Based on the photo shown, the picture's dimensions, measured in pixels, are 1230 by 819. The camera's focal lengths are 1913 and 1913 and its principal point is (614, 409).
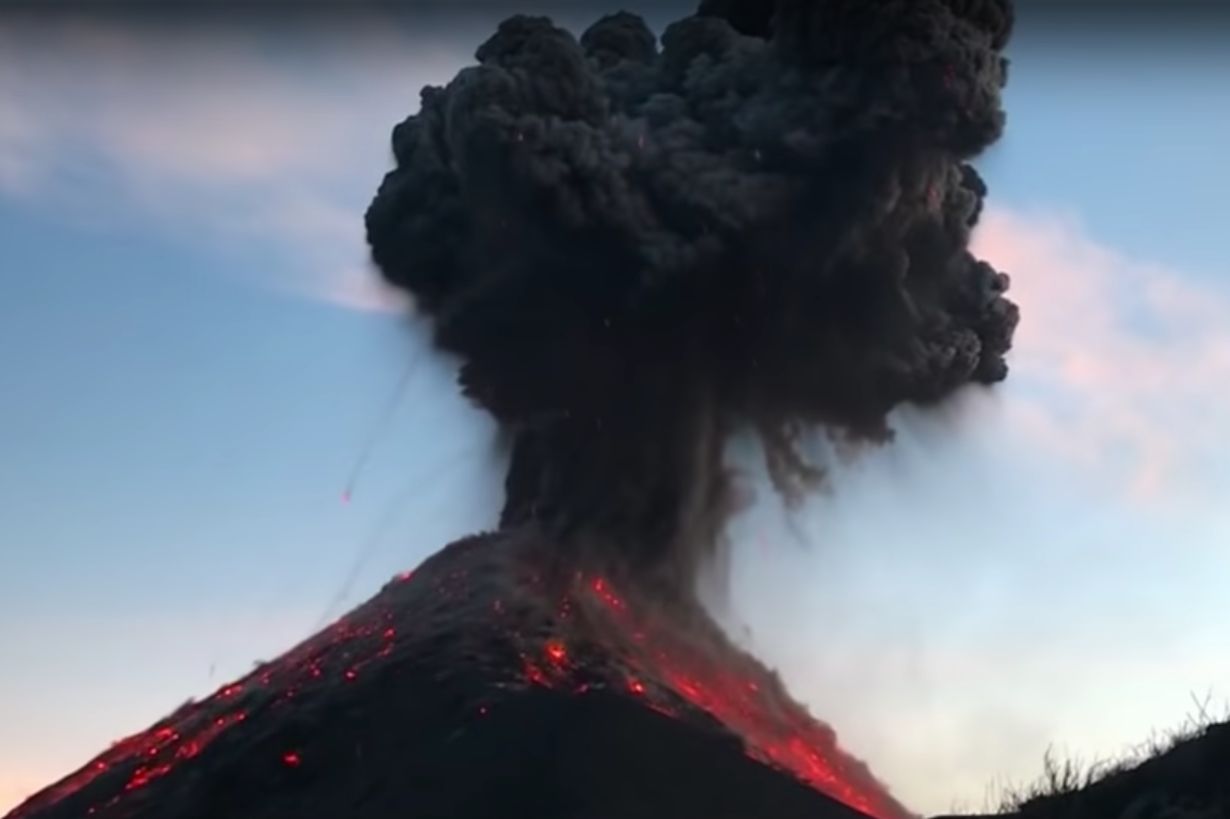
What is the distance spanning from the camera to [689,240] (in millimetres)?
51375

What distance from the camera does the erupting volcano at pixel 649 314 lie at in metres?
48.4

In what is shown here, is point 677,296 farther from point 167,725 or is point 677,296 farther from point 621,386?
point 167,725

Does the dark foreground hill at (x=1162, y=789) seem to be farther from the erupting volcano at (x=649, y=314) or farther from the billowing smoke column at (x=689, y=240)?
the billowing smoke column at (x=689, y=240)

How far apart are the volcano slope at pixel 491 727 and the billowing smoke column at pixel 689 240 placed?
8.43 feet

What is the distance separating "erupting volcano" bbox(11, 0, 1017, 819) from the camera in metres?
48.4

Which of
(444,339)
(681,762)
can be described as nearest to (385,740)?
(681,762)

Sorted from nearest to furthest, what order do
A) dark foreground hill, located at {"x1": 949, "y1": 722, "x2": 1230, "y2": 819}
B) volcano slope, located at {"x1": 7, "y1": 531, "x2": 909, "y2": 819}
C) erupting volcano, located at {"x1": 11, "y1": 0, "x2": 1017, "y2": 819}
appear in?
1. dark foreground hill, located at {"x1": 949, "y1": 722, "x2": 1230, "y2": 819}
2. volcano slope, located at {"x1": 7, "y1": 531, "x2": 909, "y2": 819}
3. erupting volcano, located at {"x1": 11, "y1": 0, "x2": 1017, "y2": 819}

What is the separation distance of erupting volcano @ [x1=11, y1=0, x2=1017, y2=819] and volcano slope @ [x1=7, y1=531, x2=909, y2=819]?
5.4 inches

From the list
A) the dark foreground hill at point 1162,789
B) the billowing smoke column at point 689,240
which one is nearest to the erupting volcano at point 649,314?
the billowing smoke column at point 689,240

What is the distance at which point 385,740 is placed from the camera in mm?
43531

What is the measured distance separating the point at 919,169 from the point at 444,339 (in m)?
14.1

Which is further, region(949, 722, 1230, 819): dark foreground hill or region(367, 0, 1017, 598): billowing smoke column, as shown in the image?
region(367, 0, 1017, 598): billowing smoke column

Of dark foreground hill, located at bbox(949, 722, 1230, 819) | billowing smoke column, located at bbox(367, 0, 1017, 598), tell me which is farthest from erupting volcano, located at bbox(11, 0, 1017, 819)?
dark foreground hill, located at bbox(949, 722, 1230, 819)

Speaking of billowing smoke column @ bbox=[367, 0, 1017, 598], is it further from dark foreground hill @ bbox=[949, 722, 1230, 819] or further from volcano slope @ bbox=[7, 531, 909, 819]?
dark foreground hill @ bbox=[949, 722, 1230, 819]
